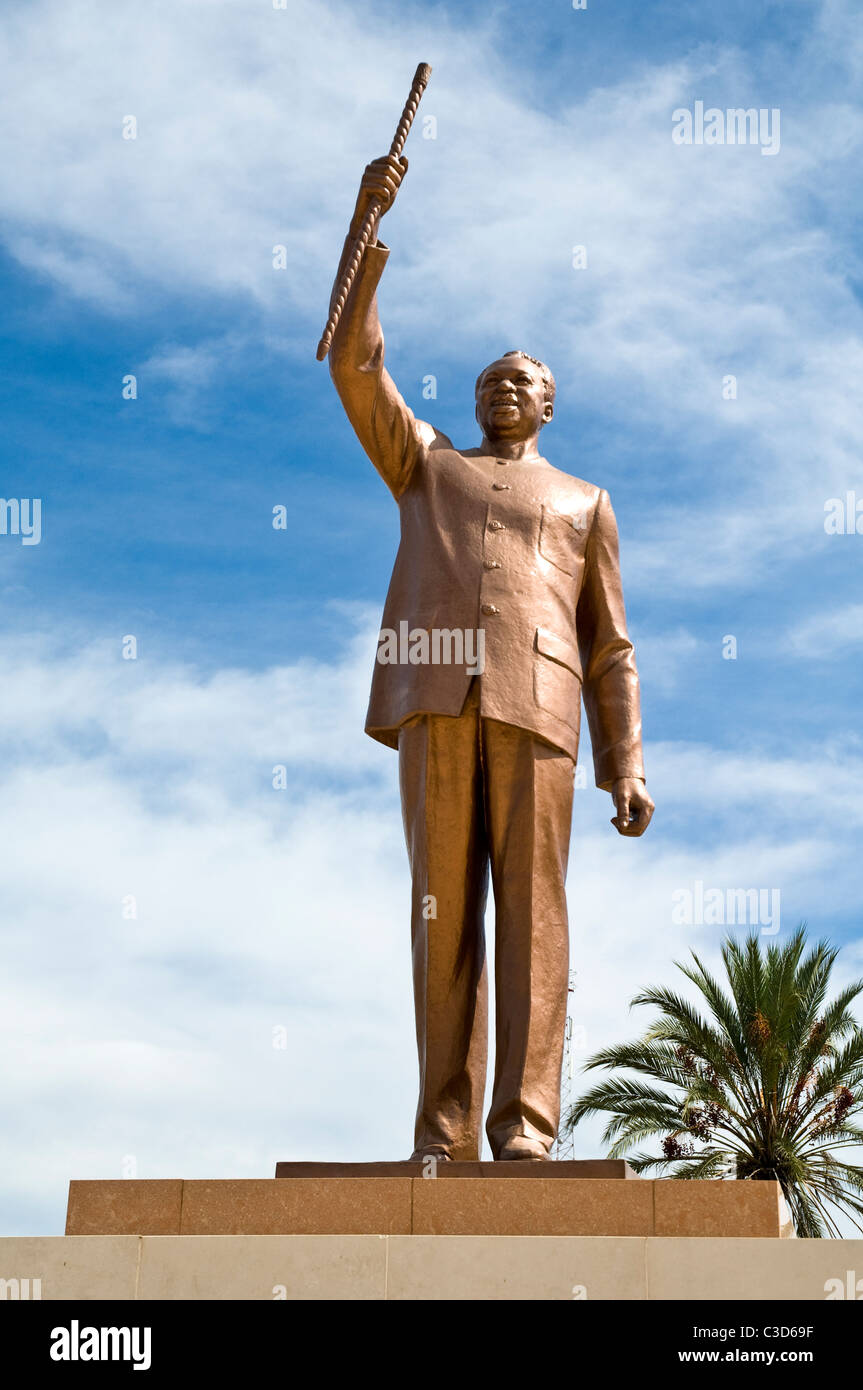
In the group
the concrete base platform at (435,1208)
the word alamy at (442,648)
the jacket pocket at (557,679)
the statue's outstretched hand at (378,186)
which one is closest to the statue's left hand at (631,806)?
the jacket pocket at (557,679)

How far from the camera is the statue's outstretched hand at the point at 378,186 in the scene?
7.77 metres

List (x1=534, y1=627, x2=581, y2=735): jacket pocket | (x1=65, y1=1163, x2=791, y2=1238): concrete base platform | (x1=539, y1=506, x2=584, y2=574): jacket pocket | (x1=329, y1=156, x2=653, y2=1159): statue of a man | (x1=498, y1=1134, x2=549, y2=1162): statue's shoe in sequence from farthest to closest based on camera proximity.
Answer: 1. (x1=539, y1=506, x2=584, y2=574): jacket pocket
2. (x1=534, y1=627, x2=581, y2=735): jacket pocket
3. (x1=329, y1=156, x2=653, y2=1159): statue of a man
4. (x1=498, y1=1134, x2=549, y2=1162): statue's shoe
5. (x1=65, y1=1163, x2=791, y2=1238): concrete base platform

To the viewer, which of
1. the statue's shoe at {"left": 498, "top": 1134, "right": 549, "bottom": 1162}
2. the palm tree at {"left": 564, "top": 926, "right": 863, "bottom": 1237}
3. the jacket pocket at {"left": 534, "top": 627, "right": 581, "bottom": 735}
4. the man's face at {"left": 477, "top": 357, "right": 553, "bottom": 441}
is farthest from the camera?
the palm tree at {"left": 564, "top": 926, "right": 863, "bottom": 1237}

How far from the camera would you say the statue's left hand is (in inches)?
320

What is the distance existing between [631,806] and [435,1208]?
2.34m

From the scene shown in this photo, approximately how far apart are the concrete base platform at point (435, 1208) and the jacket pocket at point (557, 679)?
205cm

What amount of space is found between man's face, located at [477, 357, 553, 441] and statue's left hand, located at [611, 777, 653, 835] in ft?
5.79

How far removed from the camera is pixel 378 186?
7770mm

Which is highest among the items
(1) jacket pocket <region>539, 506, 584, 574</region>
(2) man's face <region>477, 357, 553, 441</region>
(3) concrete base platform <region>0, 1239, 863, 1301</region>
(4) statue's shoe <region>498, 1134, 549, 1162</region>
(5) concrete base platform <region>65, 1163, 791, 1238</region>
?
(2) man's face <region>477, 357, 553, 441</region>
